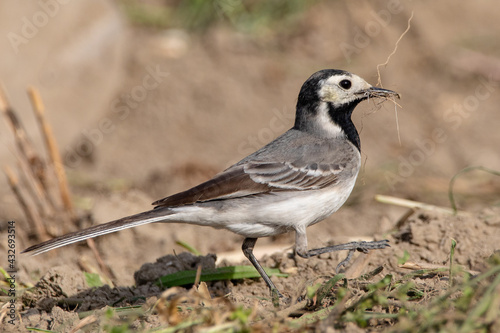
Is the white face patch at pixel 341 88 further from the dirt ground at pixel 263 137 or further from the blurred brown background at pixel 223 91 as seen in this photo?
the blurred brown background at pixel 223 91

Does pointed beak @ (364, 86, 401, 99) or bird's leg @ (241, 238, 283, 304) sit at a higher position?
pointed beak @ (364, 86, 401, 99)

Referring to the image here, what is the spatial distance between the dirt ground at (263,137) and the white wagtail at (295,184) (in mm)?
378

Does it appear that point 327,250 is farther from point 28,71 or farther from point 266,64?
point 266,64

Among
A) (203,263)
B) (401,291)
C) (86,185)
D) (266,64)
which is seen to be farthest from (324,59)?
(401,291)

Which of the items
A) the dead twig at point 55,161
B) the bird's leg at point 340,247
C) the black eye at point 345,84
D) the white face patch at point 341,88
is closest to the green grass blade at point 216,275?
the bird's leg at point 340,247

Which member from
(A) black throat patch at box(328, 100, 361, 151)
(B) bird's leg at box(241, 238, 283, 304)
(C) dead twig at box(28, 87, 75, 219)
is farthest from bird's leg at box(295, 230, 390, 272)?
(C) dead twig at box(28, 87, 75, 219)

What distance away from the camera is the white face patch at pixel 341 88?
5586 millimetres

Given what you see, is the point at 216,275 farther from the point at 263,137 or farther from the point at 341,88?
the point at 263,137

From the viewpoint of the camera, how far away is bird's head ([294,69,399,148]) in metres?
5.59

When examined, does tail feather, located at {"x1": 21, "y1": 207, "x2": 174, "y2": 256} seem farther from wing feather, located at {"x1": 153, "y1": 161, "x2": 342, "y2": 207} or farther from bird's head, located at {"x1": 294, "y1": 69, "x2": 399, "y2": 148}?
bird's head, located at {"x1": 294, "y1": 69, "x2": 399, "y2": 148}

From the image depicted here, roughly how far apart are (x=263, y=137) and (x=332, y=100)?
4.72 metres

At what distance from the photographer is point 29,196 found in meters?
8.45

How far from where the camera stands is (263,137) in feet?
33.9

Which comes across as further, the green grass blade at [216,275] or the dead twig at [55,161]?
the dead twig at [55,161]
